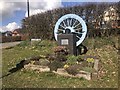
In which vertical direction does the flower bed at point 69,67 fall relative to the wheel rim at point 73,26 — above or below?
below

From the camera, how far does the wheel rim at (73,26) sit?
14962 mm

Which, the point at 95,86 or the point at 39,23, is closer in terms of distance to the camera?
the point at 95,86

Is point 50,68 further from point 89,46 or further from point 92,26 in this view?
point 92,26

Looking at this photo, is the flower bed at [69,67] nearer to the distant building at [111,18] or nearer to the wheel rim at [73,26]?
the wheel rim at [73,26]

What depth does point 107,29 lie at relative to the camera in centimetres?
1989

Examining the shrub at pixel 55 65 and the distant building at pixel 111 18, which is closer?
the shrub at pixel 55 65

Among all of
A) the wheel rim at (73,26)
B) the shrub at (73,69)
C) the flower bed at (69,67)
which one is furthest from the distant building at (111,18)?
the shrub at (73,69)

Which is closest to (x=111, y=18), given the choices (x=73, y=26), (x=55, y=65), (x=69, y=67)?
(x=73, y=26)

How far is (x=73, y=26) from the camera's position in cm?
1592

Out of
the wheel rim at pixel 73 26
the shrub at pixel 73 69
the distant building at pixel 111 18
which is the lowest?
the shrub at pixel 73 69

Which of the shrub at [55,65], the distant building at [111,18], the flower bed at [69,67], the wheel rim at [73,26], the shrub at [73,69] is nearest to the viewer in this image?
the flower bed at [69,67]

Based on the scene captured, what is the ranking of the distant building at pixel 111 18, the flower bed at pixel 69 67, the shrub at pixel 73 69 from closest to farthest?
the flower bed at pixel 69 67, the shrub at pixel 73 69, the distant building at pixel 111 18

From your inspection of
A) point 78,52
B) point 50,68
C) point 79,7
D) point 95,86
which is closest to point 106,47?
point 78,52

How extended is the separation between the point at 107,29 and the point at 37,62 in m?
10.1
